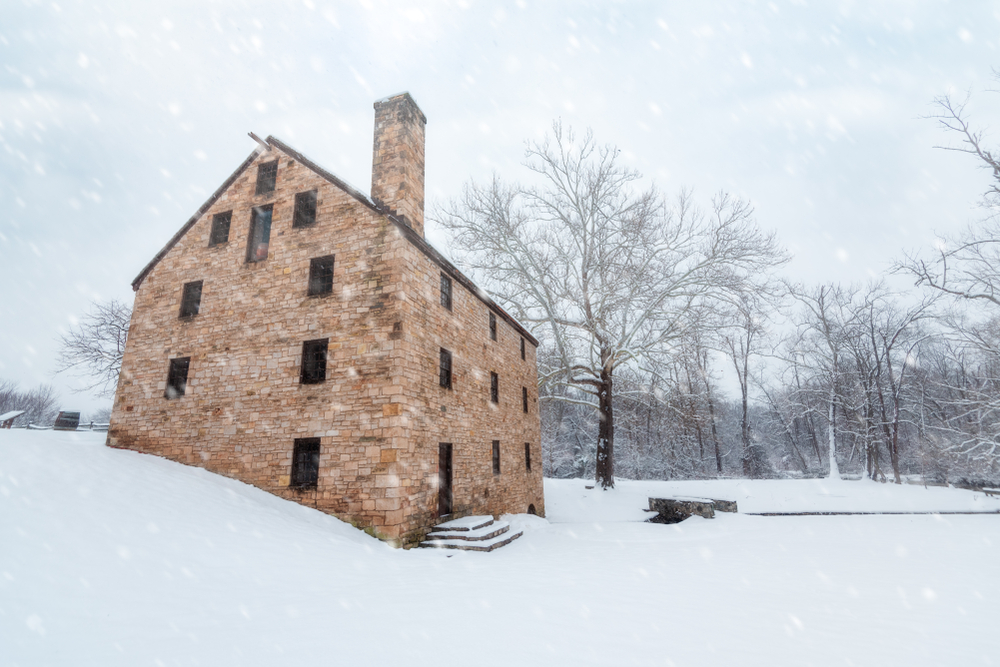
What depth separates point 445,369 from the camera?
11.5 metres

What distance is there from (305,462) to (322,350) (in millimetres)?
2423

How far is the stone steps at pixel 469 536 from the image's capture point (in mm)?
8992

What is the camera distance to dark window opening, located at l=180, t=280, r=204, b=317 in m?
12.0

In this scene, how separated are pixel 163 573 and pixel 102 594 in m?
0.75

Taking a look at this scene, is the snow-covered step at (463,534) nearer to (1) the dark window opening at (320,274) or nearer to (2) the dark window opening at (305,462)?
(2) the dark window opening at (305,462)

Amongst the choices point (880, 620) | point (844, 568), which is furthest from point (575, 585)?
point (844, 568)

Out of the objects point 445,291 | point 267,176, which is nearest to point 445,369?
point 445,291

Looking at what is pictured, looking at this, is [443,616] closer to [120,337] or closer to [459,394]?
[459,394]

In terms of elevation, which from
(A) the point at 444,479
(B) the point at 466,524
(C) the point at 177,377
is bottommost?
(B) the point at 466,524

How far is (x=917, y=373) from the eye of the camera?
3105 cm

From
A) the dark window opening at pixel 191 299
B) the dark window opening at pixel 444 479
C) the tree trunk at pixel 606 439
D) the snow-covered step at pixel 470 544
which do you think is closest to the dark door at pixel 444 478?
the dark window opening at pixel 444 479

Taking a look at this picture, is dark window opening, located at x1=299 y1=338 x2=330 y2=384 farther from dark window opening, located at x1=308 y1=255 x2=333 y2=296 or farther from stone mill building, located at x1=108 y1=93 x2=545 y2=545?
dark window opening, located at x1=308 y1=255 x2=333 y2=296

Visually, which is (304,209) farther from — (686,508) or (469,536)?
(686,508)

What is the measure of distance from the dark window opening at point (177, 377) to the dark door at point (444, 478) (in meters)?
6.57
